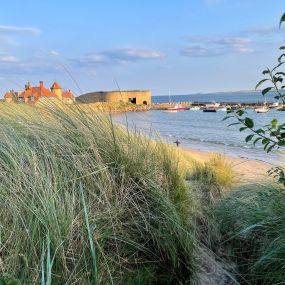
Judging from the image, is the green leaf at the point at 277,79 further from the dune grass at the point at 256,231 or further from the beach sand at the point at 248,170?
the beach sand at the point at 248,170

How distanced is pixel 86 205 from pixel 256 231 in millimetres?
1491

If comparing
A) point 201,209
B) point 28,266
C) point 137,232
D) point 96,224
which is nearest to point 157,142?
point 201,209

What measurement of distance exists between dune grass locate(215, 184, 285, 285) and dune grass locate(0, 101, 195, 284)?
42 cm

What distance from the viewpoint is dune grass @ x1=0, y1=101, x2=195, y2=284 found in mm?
2139

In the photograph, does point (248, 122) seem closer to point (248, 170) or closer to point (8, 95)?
point (8, 95)

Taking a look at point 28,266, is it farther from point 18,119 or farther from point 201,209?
point 201,209

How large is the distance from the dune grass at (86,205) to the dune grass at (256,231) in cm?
42

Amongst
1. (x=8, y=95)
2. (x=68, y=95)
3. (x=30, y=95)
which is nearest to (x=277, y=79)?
(x=68, y=95)

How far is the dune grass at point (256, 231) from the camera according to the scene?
2666 mm

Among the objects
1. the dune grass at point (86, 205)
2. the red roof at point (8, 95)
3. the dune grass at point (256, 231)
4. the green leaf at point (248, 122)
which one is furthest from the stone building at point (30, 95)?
the green leaf at point (248, 122)

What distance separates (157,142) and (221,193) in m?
1.22

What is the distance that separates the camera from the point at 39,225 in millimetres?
2197

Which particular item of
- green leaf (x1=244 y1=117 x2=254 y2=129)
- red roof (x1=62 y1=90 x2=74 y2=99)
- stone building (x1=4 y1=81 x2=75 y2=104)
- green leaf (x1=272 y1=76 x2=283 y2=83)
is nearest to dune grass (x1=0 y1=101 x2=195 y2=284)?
red roof (x1=62 y1=90 x2=74 y2=99)

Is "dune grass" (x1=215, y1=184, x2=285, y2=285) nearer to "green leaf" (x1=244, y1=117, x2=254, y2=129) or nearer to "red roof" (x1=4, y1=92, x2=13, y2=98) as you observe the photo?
"green leaf" (x1=244, y1=117, x2=254, y2=129)
